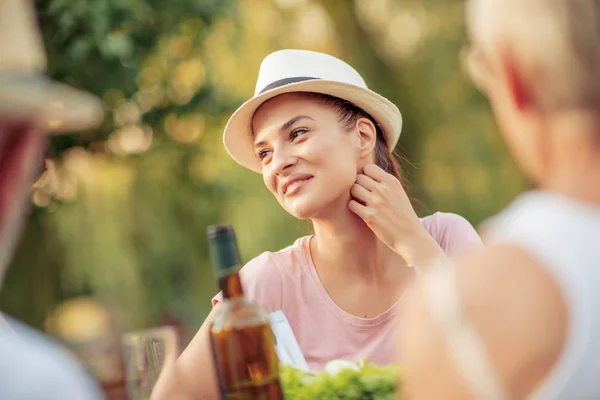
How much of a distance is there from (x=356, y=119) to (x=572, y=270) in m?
1.45

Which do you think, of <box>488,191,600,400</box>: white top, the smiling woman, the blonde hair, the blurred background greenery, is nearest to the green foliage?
<box>488,191,600,400</box>: white top

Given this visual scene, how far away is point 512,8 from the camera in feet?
3.64

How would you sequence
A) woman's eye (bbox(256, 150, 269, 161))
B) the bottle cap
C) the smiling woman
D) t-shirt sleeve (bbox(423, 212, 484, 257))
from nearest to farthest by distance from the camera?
the bottle cap, the smiling woman, woman's eye (bbox(256, 150, 269, 161)), t-shirt sleeve (bbox(423, 212, 484, 257))

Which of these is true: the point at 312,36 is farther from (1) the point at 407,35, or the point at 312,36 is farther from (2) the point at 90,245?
(2) the point at 90,245

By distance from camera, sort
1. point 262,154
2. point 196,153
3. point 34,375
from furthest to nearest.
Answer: point 196,153, point 262,154, point 34,375

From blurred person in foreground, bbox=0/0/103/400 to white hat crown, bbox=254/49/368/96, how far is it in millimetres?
1314

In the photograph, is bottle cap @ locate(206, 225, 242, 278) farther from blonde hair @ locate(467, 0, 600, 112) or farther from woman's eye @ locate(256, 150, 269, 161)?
woman's eye @ locate(256, 150, 269, 161)

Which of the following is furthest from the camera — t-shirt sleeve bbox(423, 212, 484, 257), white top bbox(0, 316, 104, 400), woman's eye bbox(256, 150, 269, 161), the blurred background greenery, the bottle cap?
the blurred background greenery

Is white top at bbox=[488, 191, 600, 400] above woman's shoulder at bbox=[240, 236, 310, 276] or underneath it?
underneath

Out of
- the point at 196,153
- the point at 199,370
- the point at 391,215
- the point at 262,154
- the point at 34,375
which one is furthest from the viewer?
the point at 196,153

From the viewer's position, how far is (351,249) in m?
2.36

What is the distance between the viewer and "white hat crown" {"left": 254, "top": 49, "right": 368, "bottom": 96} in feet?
7.58

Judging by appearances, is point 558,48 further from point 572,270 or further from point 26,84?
point 26,84

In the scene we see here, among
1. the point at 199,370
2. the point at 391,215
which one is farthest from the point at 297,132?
the point at 199,370
